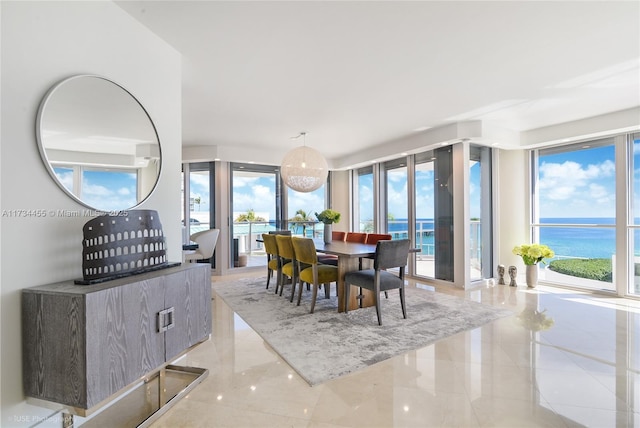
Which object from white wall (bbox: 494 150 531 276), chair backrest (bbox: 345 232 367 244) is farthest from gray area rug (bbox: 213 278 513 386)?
white wall (bbox: 494 150 531 276)

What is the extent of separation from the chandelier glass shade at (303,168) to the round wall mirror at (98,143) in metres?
2.14

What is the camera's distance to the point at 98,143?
181 centimetres

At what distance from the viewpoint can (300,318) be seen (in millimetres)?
3432

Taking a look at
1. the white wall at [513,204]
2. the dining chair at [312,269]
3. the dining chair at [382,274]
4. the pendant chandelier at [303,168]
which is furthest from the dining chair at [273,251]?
the white wall at [513,204]

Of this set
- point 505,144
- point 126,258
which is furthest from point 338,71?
point 505,144

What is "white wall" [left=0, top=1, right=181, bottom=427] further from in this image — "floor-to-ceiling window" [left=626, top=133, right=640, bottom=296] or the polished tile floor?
"floor-to-ceiling window" [left=626, top=133, right=640, bottom=296]

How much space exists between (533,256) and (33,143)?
19.7 ft

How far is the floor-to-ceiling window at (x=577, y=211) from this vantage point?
4555mm

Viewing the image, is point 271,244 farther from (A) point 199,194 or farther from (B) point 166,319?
(B) point 166,319

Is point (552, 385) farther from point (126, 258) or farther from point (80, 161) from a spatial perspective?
point (80, 161)

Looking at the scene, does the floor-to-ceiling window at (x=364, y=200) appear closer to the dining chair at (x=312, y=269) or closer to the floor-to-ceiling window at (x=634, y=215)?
the dining chair at (x=312, y=269)

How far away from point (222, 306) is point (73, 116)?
2882mm

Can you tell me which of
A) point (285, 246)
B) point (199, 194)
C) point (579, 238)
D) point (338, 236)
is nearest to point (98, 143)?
point (285, 246)

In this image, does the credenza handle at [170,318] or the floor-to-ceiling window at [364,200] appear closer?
the credenza handle at [170,318]
